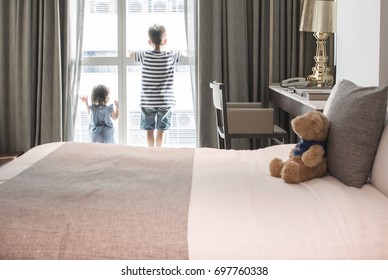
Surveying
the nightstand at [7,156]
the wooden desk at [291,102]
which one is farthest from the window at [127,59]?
the wooden desk at [291,102]

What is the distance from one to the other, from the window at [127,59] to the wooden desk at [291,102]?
2.71ft

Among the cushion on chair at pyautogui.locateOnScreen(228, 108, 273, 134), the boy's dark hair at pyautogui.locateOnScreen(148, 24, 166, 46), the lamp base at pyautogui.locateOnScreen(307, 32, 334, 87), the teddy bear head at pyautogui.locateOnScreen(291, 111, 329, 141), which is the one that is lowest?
the cushion on chair at pyautogui.locateOnScreen(228, 108, 273, 134)

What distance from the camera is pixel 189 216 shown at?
1.76 m

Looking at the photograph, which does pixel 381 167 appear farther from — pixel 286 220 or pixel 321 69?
pixel 321 69

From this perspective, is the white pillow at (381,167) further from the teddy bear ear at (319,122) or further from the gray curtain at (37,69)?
the gray curtain at (37,69)

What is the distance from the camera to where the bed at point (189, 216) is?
163 centimetres

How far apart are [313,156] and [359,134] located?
0.19m

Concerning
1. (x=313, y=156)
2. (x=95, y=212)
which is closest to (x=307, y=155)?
(x=313, y=156)

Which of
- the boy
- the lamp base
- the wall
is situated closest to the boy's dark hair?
the boy

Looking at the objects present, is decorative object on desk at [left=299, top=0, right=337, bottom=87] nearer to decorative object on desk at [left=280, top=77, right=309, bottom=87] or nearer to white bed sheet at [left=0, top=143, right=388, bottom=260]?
decorative object on desk at [left=280, top=77, right=309, bottom=87]

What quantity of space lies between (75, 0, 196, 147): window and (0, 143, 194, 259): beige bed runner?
2724 mm

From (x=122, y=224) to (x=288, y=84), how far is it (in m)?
3.04

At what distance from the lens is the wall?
2.91 m
